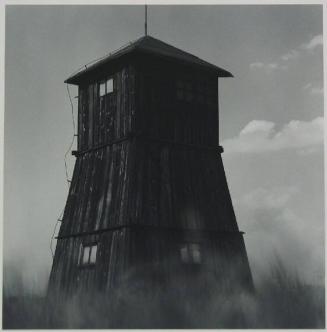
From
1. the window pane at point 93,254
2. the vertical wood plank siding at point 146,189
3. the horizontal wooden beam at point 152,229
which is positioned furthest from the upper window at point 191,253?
the window pane at point 93,254

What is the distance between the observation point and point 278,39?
29.3 meters

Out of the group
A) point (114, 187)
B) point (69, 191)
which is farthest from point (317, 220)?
point (69, 191)

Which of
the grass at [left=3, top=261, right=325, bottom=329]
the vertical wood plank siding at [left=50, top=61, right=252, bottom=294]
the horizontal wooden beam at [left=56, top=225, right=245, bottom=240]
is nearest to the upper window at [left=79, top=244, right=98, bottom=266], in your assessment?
the vertical wood plank siding at [left=50, top=61, right=252, bottom=294]

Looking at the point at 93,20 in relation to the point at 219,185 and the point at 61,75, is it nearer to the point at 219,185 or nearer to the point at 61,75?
the point at 61,75

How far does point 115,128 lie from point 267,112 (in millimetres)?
5656

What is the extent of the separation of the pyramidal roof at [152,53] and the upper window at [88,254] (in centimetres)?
683

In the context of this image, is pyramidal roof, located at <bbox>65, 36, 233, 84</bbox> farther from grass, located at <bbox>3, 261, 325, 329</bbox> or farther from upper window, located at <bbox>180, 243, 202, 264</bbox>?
grass, located at <bbox>3, 261, 325, 329</bbox>

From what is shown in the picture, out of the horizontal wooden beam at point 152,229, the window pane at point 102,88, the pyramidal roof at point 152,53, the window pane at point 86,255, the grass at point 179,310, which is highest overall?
the pyramidal roof at point 152,53

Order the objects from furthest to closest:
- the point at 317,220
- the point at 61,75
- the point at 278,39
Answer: the point at 61,75
the point at 278,39
the point at 317,220

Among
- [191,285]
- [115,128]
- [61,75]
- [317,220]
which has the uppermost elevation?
[61,75]

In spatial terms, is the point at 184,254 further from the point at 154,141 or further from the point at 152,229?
the point at 154,141

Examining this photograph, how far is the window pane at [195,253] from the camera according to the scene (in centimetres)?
2922

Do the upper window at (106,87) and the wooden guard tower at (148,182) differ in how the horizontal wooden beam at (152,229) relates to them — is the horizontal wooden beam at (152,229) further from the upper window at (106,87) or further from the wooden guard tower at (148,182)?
the upper window at (106,87)

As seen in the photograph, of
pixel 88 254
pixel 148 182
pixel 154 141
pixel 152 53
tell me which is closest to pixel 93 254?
pixel 88 254
